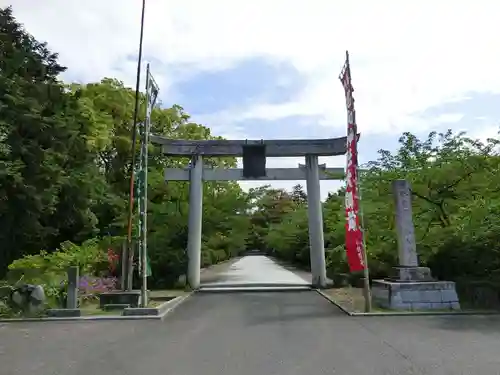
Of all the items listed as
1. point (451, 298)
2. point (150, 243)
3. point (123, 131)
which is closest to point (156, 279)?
point (150, 243)

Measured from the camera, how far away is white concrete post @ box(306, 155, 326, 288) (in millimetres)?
21062

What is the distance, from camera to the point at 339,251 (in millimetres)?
20141

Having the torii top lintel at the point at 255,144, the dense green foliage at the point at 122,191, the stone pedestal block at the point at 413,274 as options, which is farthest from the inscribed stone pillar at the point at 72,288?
the torii top lintel at the point at 255,144

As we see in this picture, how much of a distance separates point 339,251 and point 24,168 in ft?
44.0

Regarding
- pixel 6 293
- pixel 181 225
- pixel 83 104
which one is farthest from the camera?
pixel 83 104

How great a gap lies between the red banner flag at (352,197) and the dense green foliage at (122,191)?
8.91 feet

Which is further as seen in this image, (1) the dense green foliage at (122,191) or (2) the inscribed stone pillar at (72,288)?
(1) the dense green foliage at (122,191)

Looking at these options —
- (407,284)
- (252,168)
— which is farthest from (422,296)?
(252,168)

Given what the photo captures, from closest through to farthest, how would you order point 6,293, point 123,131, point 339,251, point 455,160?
point 6,293 < point 455,160 < point 339,251 < point 123,131

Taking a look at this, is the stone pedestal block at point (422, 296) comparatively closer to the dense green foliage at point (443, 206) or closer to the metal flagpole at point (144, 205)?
the dense green foliage at point (443, 206)

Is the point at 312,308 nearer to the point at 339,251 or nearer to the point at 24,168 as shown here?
the point at 339,251

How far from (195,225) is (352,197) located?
9.40 meters

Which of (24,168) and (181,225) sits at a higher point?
(24,168)

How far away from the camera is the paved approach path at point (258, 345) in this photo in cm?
679
